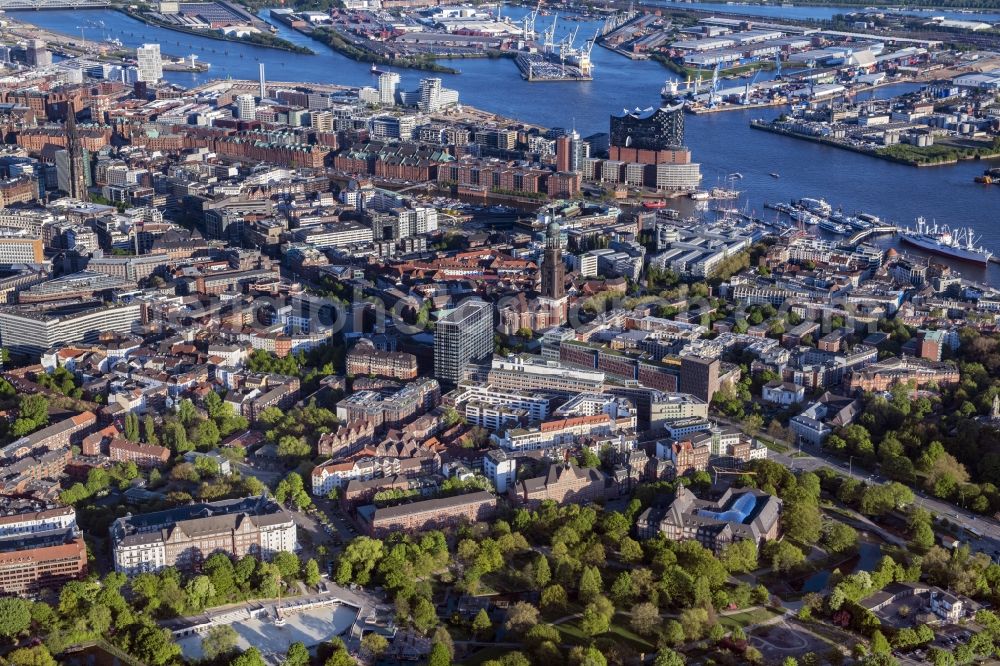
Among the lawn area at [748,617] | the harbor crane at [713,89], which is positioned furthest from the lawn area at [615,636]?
the harbor crane at [713,89]

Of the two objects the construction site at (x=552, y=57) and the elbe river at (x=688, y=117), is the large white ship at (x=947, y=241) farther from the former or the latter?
the construction site at (x=552, y=57)

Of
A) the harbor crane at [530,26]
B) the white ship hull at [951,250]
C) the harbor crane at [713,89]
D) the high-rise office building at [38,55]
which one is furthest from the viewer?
the harbor crane at [530,26]

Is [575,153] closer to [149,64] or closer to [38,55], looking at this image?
[149,64]

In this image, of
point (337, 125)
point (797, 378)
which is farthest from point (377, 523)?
point (337, 125)

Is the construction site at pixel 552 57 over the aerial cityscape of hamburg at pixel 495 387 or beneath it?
over

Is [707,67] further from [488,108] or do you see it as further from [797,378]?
[797,378]

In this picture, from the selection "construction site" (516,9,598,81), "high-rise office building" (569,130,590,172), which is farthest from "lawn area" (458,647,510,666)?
"construction site" (516,9,598,81)

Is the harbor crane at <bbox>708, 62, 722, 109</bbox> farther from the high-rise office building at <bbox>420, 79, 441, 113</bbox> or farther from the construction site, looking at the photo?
the high-rise office building at <bbox>420, 79, 441, 113</bbox>
